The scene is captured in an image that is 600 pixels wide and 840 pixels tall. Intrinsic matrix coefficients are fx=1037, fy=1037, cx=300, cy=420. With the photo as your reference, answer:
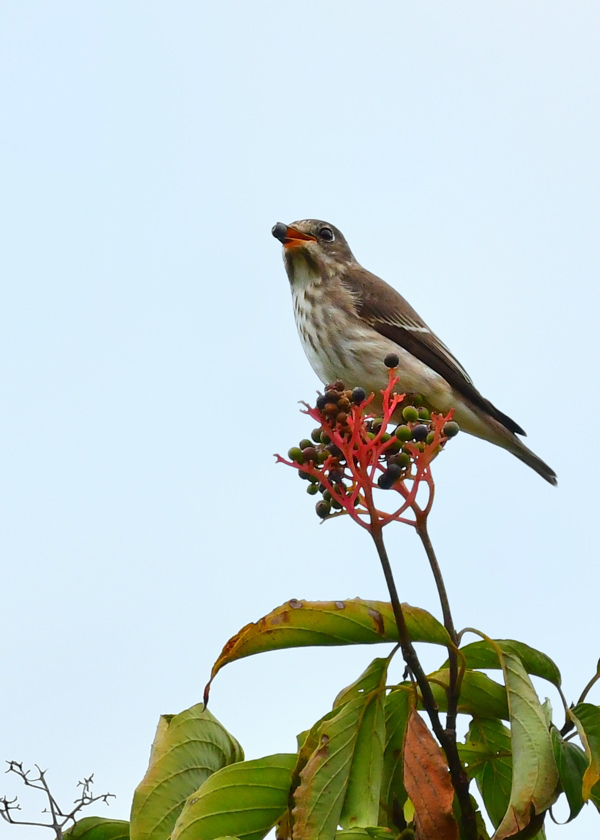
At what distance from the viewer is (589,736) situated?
2648 mm

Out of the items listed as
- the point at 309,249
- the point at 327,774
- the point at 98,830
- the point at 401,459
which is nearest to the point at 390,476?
the point at 401,459

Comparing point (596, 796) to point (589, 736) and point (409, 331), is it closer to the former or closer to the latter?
point (589, 736)

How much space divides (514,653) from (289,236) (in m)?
4.68

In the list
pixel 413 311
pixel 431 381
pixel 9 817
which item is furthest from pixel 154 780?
pixel 413 311

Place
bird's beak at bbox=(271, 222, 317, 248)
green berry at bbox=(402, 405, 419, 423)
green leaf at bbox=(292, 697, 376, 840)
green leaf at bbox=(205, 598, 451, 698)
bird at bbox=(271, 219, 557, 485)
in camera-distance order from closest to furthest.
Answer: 1. green leaf at bbox=(292, 697, 376, 840)
2. green leaf at bbox=(205, 598, 451, 698)
3. green berry at bbox=(402, 405, 419, 423)
4. bird at bbox=(271, 219, 557, 485)
5. bird's beak at bbox=(271, 222, 317, 248)

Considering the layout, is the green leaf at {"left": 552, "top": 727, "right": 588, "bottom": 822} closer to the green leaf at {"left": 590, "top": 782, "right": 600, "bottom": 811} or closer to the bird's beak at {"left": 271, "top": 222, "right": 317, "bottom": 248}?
the green leaf at {"left": 590, "top": 782, "right": 600, "bottom": 811}

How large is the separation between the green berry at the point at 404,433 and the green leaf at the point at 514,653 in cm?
62

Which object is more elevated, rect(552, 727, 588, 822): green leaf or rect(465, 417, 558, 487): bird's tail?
rect(465, 417, 558, 487): bird's tail

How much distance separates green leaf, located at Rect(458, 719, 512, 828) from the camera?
3.04 meters

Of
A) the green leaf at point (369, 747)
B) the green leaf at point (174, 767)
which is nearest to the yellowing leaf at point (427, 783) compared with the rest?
the green leaf at point (369, 747)

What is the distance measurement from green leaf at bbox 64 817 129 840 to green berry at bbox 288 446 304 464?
1.15 m

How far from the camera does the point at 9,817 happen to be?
3.25 meters

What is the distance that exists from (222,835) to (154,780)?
9.7 inches

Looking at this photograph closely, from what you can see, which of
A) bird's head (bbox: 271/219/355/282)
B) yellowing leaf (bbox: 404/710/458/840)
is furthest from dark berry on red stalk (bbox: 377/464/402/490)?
bird's head (bbox: 271/219/355/282)
